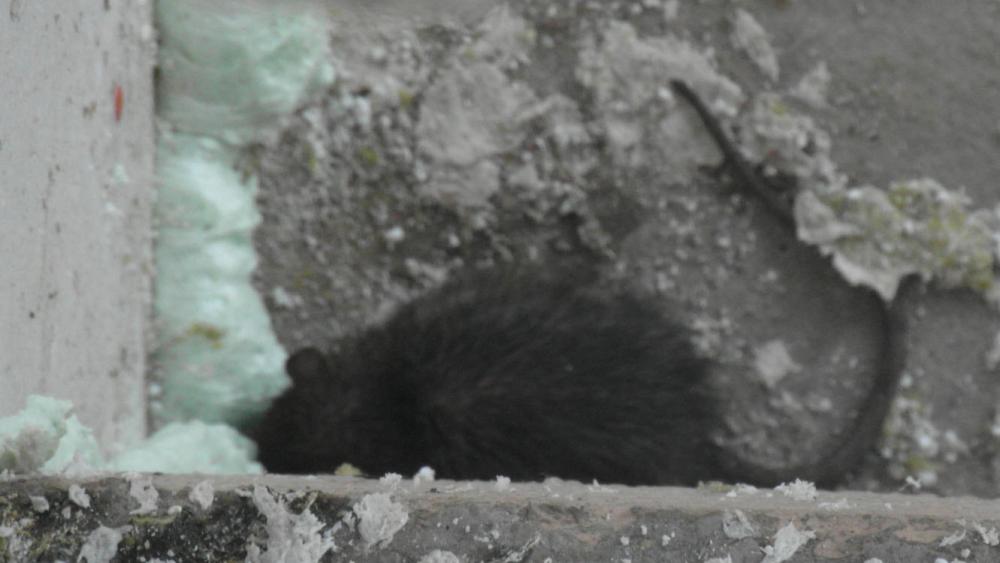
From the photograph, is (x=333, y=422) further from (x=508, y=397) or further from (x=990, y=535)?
(x=990, y=535)

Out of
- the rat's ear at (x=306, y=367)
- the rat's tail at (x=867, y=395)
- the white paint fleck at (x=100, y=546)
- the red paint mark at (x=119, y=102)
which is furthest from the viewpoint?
the rat's tail at (x=867, y=395)

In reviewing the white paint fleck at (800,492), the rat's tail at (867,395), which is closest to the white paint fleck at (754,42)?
the rat's tail at (867,395)

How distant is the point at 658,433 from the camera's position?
151 cm

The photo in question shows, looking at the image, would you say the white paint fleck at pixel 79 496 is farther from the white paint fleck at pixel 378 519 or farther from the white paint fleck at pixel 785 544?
the white paint fleck at pixel 785 544

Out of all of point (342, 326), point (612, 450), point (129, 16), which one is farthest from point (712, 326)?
point (129, 16)

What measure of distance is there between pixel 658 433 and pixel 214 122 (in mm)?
836

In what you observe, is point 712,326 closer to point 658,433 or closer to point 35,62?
point 658,433

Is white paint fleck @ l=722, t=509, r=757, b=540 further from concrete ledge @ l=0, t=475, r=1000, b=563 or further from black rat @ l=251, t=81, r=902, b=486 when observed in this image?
black rat @ l=251, t=81, r=902, b=486

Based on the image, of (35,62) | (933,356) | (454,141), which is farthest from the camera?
(933,356)

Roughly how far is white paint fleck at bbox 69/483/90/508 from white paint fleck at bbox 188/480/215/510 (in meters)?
0.08

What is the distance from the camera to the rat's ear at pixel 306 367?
1521 mm

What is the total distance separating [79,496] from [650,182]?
→ 1.23 meters

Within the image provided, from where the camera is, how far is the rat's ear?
1.52 metres

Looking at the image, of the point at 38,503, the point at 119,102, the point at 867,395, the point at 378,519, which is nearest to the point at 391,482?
the point at 378,519
